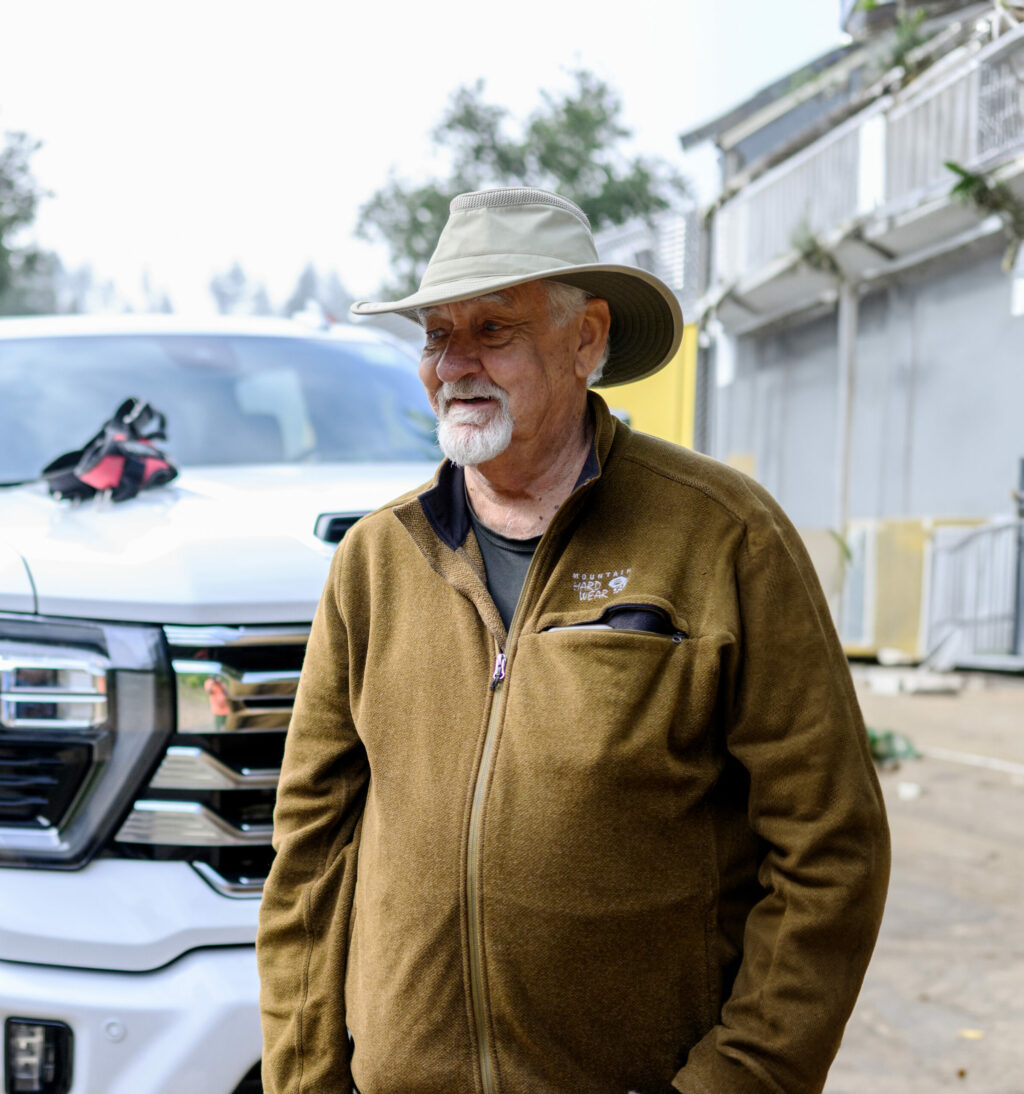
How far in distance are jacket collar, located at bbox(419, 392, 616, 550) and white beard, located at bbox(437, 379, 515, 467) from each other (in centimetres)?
8

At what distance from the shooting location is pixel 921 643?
44.4ft

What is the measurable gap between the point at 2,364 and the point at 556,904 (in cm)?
305

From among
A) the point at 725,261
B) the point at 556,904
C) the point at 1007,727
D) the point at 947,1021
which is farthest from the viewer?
the point at 725,261

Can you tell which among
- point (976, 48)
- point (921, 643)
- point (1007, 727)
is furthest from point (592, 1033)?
point (976, 48)

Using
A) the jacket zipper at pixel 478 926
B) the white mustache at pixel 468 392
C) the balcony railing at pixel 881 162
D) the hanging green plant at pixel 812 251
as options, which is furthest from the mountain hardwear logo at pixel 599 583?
the hanging green plant at pixel 812 251

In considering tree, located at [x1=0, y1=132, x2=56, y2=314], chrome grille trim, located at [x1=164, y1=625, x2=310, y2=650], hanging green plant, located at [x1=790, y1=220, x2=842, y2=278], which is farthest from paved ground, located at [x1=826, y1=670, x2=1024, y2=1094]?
tree, located at [x1=0, y1=132, x2=56, y2=314]

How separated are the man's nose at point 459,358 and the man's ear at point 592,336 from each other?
0.19m

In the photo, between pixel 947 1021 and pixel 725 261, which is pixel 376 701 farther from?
pixel 725 261

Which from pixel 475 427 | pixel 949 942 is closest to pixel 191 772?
pixel 475 427

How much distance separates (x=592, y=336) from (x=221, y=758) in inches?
43.5

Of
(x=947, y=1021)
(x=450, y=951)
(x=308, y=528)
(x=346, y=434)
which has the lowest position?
(x=947, y=1021)

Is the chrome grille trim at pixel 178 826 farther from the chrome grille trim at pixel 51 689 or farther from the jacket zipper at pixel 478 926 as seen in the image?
the jacket zipper at pixel 478 926

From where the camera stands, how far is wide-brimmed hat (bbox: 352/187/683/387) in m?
2.02

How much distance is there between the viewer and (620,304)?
226 centimetres
